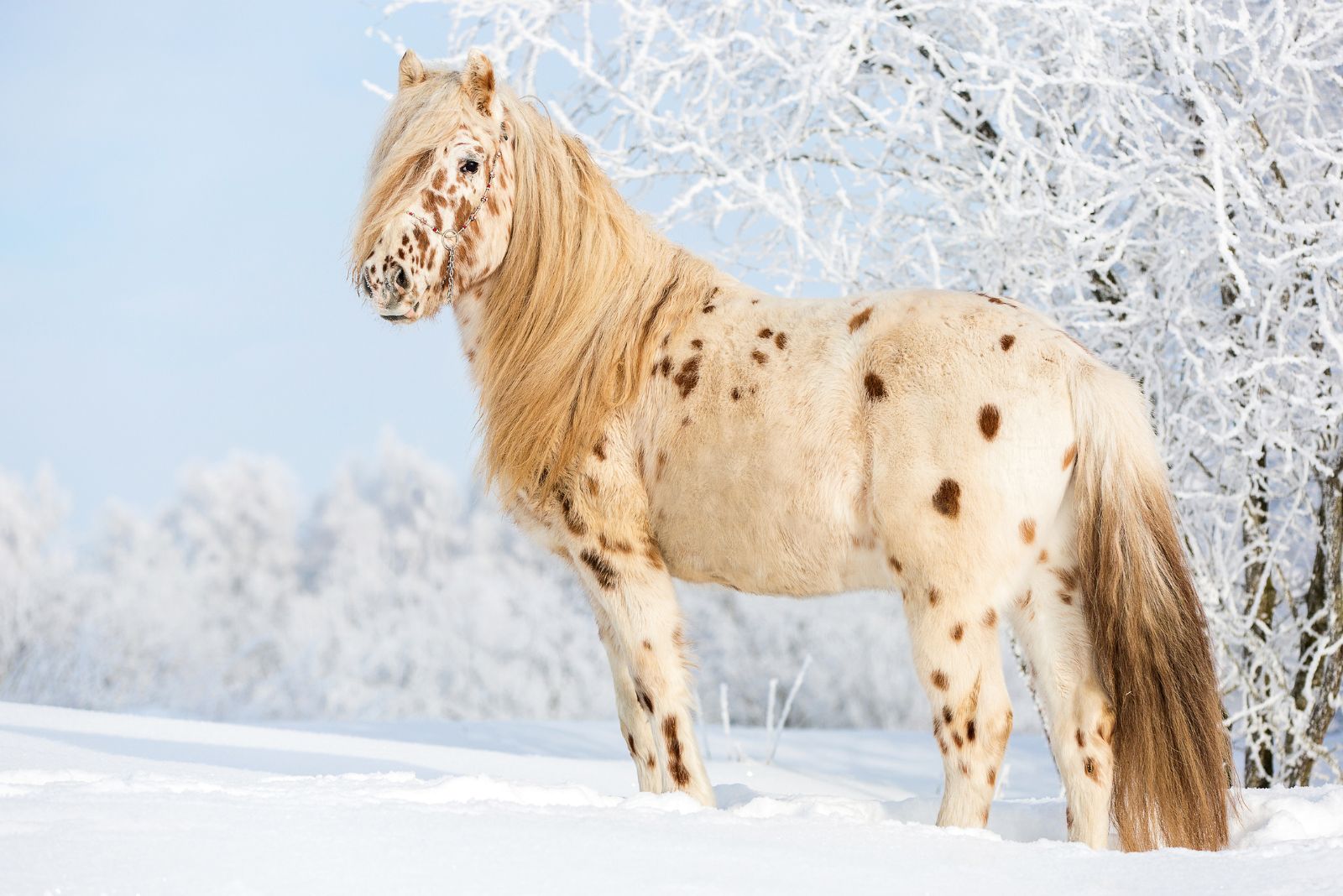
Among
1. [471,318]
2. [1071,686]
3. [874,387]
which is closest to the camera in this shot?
[874,387]

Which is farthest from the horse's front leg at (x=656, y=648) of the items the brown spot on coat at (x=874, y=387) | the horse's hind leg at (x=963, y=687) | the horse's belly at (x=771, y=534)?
the brown spot on coat at (x=874, y=387)

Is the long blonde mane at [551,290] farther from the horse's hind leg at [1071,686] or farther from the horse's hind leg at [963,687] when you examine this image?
the horse's hind leg at [1071,686]

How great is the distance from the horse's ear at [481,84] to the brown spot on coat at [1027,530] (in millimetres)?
1939

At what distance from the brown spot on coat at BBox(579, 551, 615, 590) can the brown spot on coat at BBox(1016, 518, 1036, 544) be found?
1108mm

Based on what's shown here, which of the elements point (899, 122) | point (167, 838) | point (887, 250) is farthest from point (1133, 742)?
point (887, 250)

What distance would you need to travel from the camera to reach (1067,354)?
10.5 feet

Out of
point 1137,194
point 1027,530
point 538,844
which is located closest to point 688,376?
point 1027,530

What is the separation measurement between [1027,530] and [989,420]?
0.99ft

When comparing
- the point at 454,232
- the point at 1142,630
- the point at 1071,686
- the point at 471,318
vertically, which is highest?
the point at 454,232

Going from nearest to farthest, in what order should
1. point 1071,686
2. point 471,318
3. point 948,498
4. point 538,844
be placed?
point 538,844 → point 948,498 → point 1071,686 → point 471,318

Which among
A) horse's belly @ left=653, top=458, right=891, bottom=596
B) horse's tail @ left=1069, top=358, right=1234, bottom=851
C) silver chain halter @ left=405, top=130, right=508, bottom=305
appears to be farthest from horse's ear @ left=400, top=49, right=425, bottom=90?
horse's tail @ left=1069, top=358, right=1234, bottom=851

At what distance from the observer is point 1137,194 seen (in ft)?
19.5

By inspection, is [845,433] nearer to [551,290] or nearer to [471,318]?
[551,290]

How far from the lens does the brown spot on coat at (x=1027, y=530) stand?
3125 millimetres
